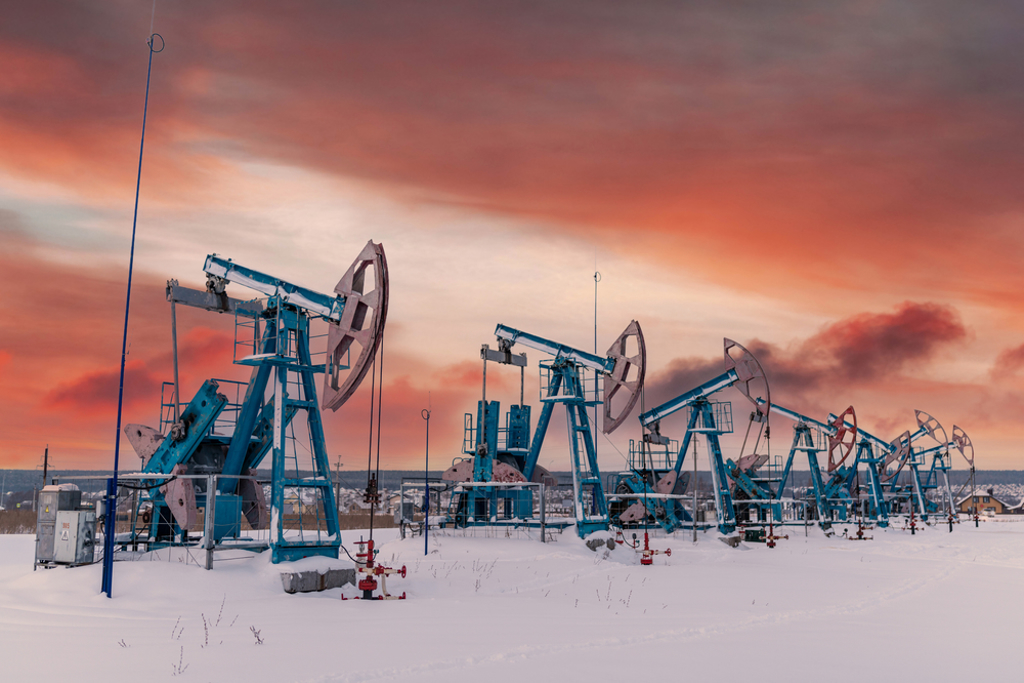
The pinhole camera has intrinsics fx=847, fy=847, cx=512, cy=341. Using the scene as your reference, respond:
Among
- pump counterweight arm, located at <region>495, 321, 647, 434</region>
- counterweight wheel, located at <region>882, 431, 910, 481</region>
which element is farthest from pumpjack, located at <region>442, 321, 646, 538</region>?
counterweight wheel, located at <region>882, 431, 910, 481</region>

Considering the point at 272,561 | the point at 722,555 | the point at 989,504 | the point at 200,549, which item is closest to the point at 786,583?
the point at 722,555

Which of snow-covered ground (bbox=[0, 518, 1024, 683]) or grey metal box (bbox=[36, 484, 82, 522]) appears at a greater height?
grey metal box (bbox=[36, 484, 82, 522])

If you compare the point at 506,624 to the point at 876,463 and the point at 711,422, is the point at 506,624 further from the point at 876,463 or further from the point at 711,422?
the point at 876,463

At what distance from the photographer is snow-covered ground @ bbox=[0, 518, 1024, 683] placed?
944 centimetres

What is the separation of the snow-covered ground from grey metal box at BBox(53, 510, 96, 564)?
0.63 m

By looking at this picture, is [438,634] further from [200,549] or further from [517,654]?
[200,549]

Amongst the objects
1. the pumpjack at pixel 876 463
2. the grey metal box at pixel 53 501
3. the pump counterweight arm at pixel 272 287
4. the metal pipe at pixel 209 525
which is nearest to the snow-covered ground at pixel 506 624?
the metal pipe at pixel 209 525

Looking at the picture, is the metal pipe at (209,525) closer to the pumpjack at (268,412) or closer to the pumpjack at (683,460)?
the pumpjack at (268,412)

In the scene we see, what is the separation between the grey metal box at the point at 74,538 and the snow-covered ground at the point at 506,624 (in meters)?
0.63

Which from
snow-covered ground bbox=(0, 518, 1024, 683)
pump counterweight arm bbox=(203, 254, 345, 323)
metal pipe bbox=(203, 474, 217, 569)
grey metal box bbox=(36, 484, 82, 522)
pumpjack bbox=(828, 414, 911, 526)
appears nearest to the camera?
snow-covered ground bbox=(0, 518, 1024, 683)

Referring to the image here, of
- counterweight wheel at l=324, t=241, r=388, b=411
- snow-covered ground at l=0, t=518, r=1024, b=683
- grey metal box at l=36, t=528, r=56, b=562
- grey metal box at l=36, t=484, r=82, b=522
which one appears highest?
counterweight wheel at l=324, t=241, r=388, b=411

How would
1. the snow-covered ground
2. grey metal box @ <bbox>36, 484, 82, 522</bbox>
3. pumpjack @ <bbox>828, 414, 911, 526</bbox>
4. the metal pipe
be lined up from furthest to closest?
pumpjack @ <bbox>828, 414, 911, 526</bbox> < grey metal box @ <bbox>36, 484, 82, 522</bbox> < the metal pipe < the snow-covered ground

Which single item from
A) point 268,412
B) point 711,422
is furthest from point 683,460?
point 268,412

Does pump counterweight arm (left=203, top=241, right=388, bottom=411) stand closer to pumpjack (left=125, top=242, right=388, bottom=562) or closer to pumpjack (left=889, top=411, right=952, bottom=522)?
pumpjack (left=125, top=242, right=388, bottom=562)
